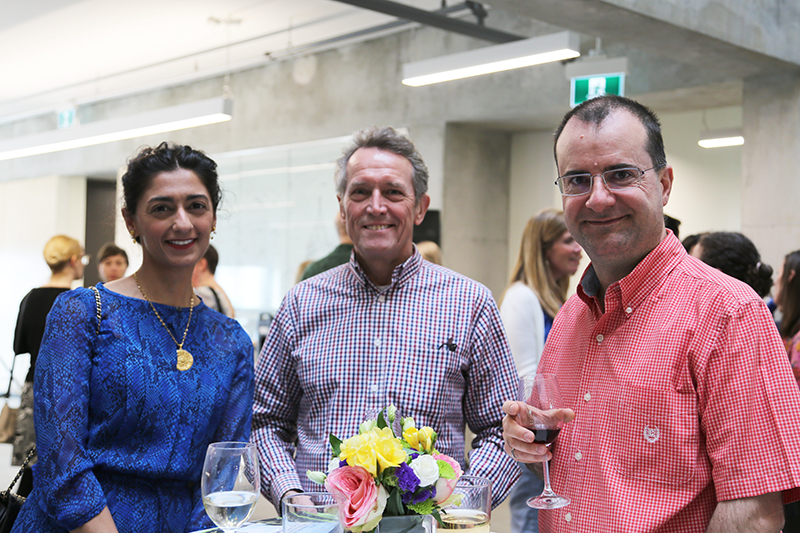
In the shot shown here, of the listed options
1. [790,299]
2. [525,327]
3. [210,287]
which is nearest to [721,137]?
[790,299]

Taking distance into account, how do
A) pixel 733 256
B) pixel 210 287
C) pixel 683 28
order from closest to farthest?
pixel 733 256, pixel 210 287, pixel 683 28

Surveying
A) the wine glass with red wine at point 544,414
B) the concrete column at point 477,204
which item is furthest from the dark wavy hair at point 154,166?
the concrete column at point 477,204

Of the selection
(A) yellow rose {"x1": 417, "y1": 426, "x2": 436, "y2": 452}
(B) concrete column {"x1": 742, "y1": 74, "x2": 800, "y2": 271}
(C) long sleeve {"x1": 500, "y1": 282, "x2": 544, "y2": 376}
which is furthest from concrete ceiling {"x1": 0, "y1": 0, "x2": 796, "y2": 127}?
(A) yellow rose {"x1": 417, "y1": 426, "x2": 436, "y2": 452}

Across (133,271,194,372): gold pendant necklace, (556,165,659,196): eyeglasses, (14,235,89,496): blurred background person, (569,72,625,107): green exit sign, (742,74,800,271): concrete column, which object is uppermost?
(569,72,625,107): green exit sign

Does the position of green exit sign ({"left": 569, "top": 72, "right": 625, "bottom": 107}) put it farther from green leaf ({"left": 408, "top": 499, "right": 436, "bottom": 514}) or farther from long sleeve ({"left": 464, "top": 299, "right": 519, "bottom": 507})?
green leaf ({"left": 408, "top": 499, "right": 436, "bottom": 514})

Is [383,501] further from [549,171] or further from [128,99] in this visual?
[128,99]

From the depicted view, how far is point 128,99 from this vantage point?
1102 centimetres

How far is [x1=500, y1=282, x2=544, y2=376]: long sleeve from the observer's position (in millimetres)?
3799

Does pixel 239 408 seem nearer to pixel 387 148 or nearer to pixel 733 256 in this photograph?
pixel 387 148

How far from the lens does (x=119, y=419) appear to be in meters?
1.77

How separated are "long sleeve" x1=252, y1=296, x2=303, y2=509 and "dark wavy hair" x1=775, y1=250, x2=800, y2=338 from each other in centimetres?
253

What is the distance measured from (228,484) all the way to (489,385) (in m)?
0.89

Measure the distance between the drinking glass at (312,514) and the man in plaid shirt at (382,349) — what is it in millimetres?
660

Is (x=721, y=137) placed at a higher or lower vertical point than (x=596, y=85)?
lower
